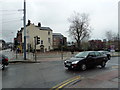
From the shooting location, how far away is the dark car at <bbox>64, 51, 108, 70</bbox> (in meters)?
9.14

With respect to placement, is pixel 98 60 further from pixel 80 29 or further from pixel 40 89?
pixel 80 29

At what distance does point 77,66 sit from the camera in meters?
9.05

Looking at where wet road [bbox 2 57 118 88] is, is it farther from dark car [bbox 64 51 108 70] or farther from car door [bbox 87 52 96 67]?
car door [bbox 87 52 96 67]

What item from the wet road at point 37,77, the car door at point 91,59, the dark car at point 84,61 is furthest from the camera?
the car door at point 91,59

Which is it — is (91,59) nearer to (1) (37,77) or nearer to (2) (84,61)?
(2) (84,61)

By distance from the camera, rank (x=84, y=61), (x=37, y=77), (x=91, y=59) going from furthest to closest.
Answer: (x=91, y=59) < (x=84, y=61) < (x=37, y=77)

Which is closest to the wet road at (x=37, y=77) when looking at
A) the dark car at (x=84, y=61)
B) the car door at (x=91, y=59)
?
the dark car at (x=84, y=61)

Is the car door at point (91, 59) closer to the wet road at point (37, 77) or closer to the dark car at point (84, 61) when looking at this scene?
the dark car at point (84, 61)

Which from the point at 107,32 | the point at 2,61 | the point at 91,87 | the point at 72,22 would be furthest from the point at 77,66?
the point at 107,32

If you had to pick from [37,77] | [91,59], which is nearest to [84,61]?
[91,59]

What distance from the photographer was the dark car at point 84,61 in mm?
9141

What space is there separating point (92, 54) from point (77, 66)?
2235 millimetres

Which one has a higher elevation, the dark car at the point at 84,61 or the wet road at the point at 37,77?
the dark car at the point at 84,61

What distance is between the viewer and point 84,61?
952 cm
